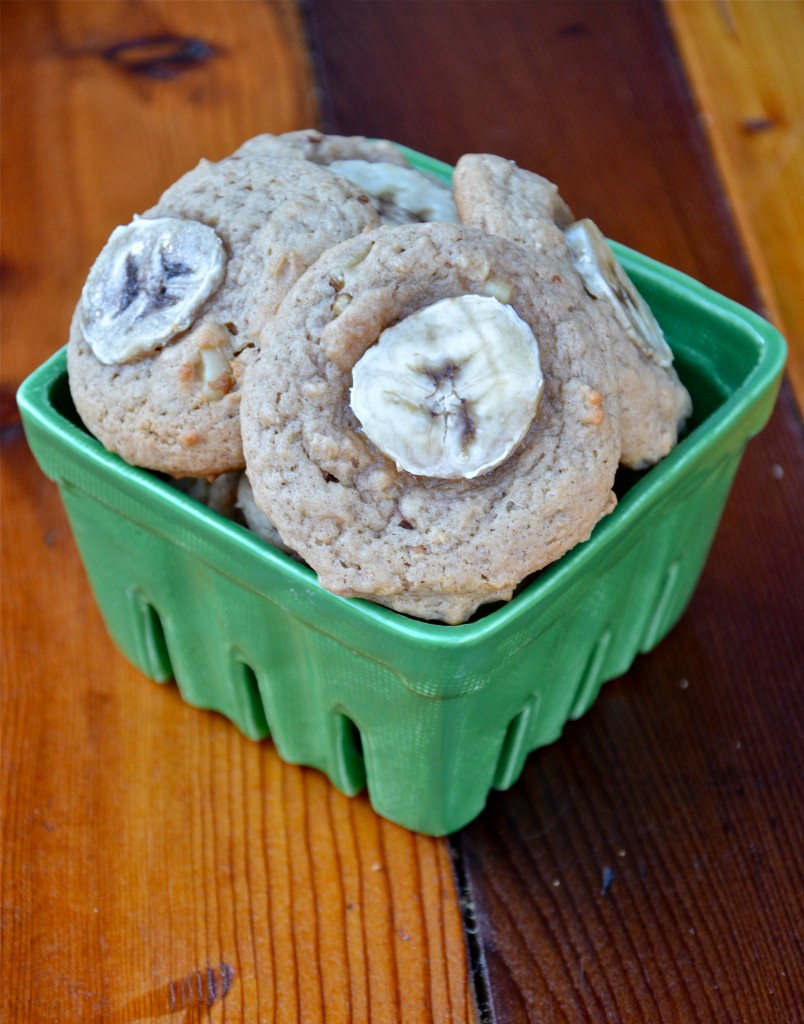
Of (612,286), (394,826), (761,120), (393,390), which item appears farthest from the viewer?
(761,120)

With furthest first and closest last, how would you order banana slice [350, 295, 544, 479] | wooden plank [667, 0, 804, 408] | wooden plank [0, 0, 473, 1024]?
wooden plank [667, 0, 804, 408] < wooden plank [0, 0, 473, 1024] < banana slice [350, 295, 544, 479]

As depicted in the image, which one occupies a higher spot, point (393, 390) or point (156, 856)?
point (393, 390)

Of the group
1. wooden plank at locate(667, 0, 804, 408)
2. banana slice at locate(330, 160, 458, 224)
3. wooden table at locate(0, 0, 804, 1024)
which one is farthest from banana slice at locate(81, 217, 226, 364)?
wooden plank at locate(667, 0, 804, 408)

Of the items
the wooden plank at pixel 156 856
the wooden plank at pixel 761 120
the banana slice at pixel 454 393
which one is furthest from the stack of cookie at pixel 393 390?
the wooden plank at pixel 761 120

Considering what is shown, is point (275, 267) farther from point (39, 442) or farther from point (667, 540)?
point (667, 540)

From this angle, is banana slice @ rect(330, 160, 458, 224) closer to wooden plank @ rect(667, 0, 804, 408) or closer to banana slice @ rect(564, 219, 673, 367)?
banana slice @ rect(564, 219, 673, 367)

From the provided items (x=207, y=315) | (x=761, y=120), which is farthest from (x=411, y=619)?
(x=761, y=120)

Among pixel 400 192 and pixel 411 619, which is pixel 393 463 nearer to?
pixel 411 619

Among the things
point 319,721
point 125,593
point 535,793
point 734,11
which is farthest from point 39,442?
point 734,11
